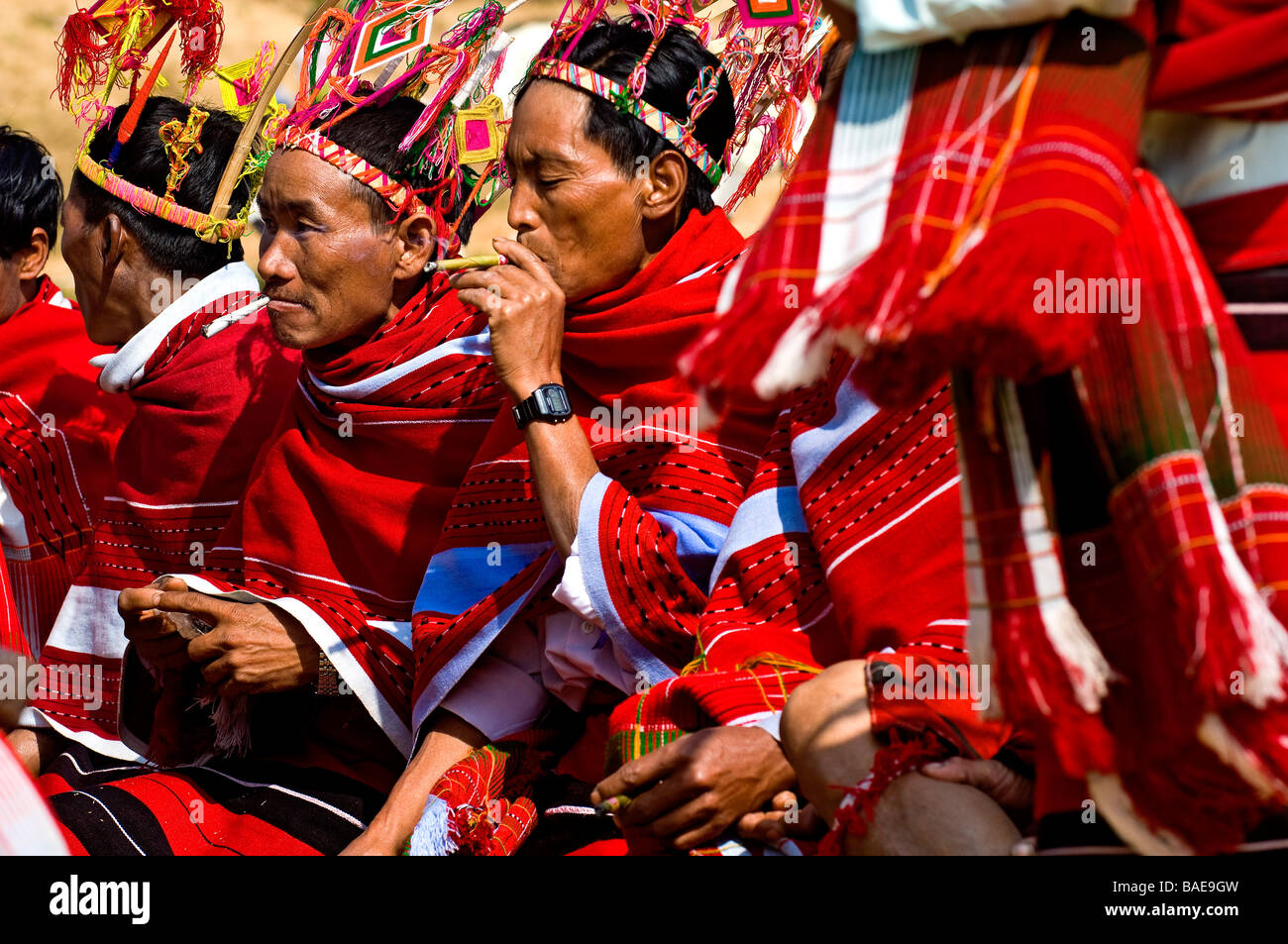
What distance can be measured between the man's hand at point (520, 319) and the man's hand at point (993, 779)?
3.89 feet

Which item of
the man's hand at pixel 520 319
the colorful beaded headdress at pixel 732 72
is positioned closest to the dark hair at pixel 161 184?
the colorful beaded headdress at pixel 732 72

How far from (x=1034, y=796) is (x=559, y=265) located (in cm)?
156

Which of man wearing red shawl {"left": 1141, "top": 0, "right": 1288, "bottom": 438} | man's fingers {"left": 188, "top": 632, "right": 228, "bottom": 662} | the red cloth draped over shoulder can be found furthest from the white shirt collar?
man wearing red shawl {"left": 1141, "top": 0, "right": 1288, "bottom": 438}

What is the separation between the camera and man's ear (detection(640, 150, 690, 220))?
119 inches

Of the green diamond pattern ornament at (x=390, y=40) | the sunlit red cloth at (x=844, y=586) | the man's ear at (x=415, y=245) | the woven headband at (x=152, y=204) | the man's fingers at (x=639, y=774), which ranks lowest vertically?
the man's fingers at (x=639, y=774)

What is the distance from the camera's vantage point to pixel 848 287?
1.51 meters

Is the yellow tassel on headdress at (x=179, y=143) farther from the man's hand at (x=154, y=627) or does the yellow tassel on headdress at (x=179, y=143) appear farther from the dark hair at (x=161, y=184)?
the man's hand at (x=154, y=627)

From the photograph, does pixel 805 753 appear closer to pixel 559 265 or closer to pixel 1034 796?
pixel 1034 796

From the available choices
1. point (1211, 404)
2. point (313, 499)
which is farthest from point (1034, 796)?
point (313, 499)

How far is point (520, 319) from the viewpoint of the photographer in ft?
9.11

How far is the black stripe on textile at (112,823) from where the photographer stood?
287cm

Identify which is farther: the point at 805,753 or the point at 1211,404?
the point at 805,753

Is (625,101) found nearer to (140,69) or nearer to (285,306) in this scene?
(285,306)

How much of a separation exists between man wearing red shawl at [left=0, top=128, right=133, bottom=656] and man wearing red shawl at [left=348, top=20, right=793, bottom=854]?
161 cm
